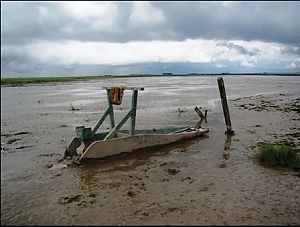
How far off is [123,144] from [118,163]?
0.95 metres

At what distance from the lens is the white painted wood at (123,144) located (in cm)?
1188

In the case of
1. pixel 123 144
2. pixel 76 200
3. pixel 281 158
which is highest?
pixel 123 144

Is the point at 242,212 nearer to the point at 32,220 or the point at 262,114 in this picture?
the point at 32,220

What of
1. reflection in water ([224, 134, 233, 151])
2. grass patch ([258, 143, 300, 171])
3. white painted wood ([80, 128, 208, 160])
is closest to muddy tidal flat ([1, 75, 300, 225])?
reflection in water ([224, 134, 233, 151])

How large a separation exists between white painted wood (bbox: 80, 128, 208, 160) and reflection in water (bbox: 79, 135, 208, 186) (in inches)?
6.7

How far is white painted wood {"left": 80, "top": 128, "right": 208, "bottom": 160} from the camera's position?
11883 millimetres

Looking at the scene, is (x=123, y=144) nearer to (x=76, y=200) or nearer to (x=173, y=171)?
(x=173, y=171)

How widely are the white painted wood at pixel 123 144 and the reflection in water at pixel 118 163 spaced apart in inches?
6.7

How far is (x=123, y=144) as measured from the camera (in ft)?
42.1

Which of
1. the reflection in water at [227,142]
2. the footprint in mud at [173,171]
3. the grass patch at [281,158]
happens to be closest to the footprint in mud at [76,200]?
the footprint in mud at [173,171]

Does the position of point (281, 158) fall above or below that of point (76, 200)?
above

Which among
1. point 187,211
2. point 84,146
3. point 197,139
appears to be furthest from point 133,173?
point 197,139

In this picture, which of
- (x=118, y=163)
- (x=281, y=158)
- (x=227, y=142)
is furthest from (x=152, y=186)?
(x=227, y=142)

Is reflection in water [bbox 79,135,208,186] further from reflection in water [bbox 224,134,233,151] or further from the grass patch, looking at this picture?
the grass patch
